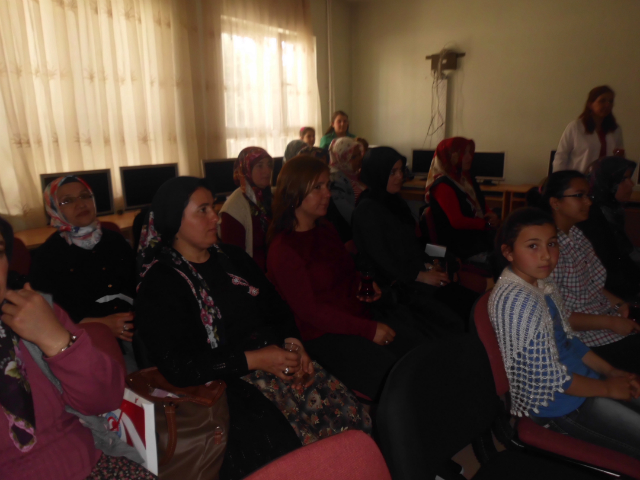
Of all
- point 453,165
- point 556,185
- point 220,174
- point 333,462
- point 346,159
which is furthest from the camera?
point 220,174

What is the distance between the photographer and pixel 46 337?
36.8 inches

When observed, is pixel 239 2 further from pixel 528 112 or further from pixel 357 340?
pixel 357 340

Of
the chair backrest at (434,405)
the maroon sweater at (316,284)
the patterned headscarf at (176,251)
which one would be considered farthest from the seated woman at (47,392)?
the maroon sweater at (316,284)

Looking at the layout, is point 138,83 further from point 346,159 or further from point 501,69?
point 501,69

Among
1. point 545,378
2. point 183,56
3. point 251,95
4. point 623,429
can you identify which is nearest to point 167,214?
point 545,378

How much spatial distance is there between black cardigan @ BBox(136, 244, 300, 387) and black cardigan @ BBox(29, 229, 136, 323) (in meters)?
0.84

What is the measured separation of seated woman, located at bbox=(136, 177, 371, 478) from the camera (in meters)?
1.27

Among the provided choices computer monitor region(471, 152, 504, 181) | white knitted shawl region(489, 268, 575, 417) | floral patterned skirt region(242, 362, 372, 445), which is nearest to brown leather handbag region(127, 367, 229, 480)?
floral patterned skirt region(242, 362, 372, 445)

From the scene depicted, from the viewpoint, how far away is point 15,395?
956mm

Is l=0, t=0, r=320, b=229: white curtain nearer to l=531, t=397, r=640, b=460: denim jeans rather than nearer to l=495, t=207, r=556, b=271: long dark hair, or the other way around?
Result: l=495, t=207, r=556, b=271: long dark hair

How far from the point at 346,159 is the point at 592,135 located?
2.24 metres

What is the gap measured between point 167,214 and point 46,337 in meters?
0.61

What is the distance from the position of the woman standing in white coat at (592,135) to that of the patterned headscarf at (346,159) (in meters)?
2.00

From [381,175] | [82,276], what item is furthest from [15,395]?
[381,175]
